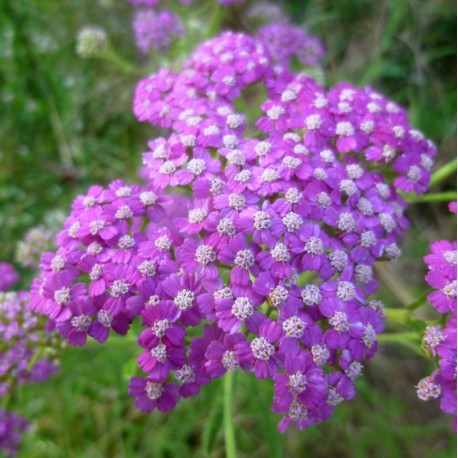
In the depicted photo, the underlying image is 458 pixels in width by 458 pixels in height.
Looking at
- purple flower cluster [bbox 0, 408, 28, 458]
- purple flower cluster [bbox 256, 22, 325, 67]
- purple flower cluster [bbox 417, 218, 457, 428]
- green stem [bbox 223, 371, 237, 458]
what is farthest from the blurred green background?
purple flower cluster [bbox 417, 218, 457, 428]

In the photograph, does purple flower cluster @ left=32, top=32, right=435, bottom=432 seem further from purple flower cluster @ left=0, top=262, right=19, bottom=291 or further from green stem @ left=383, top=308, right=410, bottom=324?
purple flower cluster @ left=0, top=262, right=19, bottom=291

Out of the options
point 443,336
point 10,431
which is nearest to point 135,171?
point 10,431

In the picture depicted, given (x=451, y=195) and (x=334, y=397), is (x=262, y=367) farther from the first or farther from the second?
(x=451, y=195)

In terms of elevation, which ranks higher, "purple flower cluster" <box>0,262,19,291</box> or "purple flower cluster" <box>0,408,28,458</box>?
"purple flower cluster" <box>0,262,19,291</box>

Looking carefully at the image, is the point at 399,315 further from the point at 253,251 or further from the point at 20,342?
the point at 20,342

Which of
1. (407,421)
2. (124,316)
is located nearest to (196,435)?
(407,421)

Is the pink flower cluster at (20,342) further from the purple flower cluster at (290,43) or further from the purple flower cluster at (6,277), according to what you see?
the purple flower cluster at (290,43)
